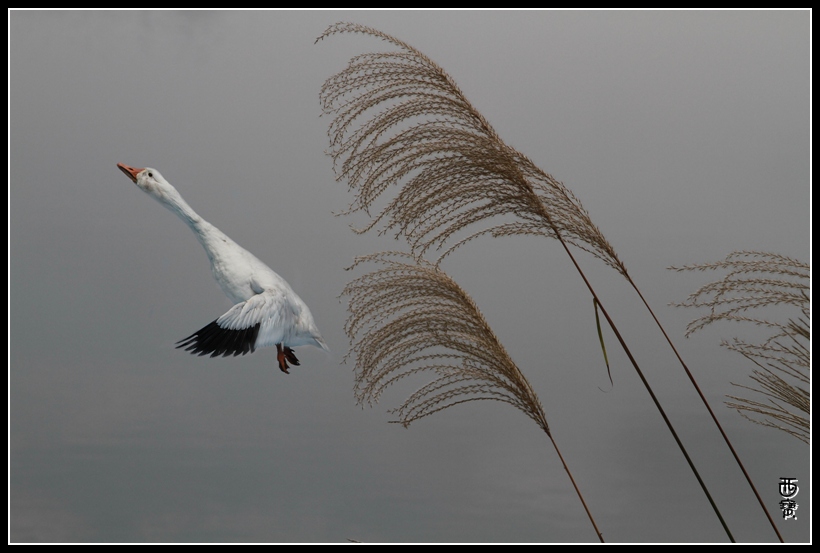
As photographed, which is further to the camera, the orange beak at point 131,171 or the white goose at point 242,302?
the orange beak at point 131,171

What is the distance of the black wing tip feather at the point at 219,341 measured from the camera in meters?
2.59

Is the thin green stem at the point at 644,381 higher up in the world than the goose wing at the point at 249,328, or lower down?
lower down

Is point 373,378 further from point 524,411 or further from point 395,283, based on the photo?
point 524,411

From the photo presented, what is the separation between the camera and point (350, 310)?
247 centimetres

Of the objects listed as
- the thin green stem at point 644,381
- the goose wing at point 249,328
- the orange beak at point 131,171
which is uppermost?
the orange beak at point 131,171

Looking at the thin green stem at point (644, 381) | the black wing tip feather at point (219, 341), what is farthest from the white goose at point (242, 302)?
the thin green stem at point (644, 381)

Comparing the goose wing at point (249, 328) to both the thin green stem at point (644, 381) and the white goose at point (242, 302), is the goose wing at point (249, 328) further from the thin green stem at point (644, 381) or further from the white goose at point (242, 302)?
the thin green stem at point (644, 381)

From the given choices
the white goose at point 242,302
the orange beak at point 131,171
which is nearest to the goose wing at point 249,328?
the white goose at point 242,302

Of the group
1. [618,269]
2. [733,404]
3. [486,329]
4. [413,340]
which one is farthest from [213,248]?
[733,404]

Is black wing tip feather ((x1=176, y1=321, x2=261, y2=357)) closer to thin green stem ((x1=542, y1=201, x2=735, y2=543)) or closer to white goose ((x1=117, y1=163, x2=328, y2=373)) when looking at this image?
white goose ((x1=117, y1=163, x2=328, y2=373))

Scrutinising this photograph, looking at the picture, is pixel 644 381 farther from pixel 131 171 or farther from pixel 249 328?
pixel 131 171

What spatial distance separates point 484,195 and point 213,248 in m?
1.22

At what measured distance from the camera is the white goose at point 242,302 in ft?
8.63

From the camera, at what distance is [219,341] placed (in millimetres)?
2617
